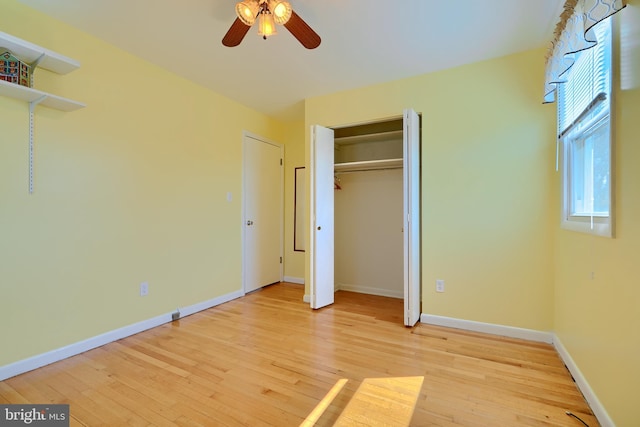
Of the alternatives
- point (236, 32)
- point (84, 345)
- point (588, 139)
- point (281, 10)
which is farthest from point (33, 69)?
point (588, 139)

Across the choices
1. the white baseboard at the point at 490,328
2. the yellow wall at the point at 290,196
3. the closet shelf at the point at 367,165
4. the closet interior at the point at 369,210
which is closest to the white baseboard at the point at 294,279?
the yellow wall at the point at 290,196

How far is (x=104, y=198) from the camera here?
8.13ft

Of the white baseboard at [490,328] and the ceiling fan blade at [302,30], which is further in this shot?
the white baseboard at [490,328]

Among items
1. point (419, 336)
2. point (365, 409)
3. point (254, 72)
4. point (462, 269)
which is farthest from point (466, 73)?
point (365, 409)

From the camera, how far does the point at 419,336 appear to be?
2619 mm

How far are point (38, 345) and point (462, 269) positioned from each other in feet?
11.1

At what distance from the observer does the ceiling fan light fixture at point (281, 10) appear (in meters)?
1.75

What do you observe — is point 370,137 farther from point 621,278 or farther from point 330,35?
point 621,278

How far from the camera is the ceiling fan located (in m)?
1.75

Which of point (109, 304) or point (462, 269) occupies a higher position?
point (462, 269)

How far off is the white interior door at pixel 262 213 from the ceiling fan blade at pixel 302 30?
2213mm

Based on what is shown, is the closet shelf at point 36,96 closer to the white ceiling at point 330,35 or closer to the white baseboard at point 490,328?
the white ceiling at point 330,35

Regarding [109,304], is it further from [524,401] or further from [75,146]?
[524,401]

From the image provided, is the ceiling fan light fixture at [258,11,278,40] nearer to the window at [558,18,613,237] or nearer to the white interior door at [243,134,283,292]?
the window at [558,18,613,237]
